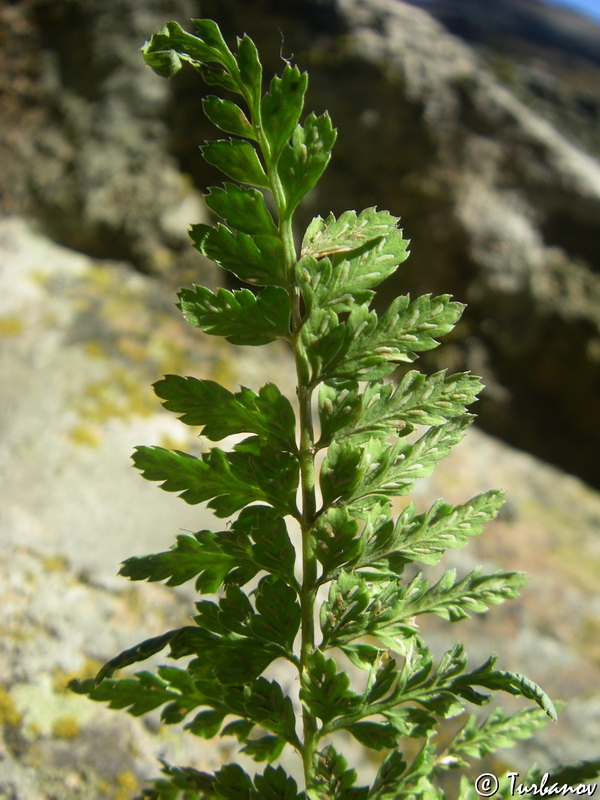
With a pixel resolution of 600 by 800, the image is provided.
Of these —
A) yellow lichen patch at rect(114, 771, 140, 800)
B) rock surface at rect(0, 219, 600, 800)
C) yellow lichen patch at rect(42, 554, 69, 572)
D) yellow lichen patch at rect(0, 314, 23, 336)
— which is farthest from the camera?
yellow lichen patch at rect(0, 314, 23, 336)

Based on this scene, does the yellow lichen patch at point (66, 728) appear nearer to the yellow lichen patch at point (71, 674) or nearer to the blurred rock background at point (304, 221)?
the yellow lichen patch at point (71, 674)

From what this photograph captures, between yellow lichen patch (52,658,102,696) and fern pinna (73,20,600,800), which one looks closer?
fern pinna (73,20,600,800)

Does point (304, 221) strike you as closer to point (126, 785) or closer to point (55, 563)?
point (55, 563)

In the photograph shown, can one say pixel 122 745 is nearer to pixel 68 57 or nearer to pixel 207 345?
pixel 207 345

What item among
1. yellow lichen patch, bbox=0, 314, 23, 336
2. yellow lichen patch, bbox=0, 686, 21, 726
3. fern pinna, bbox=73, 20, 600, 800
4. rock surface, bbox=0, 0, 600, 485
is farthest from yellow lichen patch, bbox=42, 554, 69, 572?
rock surface, bbox=0, 0, 600, 485

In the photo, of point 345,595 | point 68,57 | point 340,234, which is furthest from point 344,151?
point 345,595

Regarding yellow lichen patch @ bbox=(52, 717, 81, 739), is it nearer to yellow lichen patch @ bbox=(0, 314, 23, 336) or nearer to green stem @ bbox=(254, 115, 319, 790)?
green stem @ bbox=(254, 115, 319, 790)

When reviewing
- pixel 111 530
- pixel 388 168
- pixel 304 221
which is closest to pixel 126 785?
pixel 111 530
